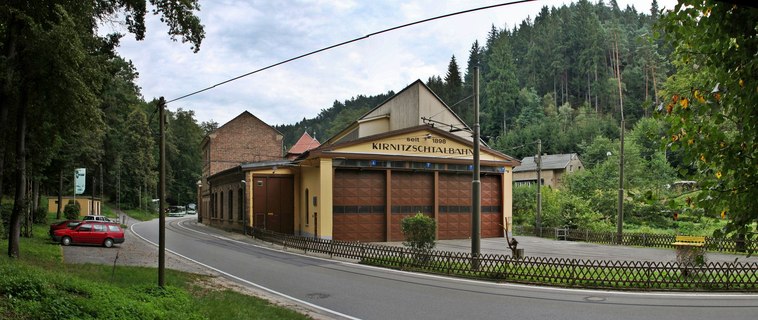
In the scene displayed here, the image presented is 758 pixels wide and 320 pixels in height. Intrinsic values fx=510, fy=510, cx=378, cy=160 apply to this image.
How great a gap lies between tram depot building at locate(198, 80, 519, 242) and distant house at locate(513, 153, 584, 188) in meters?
41.7

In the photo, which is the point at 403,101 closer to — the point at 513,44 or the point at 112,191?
the point at 112,191

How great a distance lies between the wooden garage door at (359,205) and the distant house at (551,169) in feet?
163

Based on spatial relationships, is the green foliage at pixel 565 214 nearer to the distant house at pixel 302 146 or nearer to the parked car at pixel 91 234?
the distant house at pixel 302 146

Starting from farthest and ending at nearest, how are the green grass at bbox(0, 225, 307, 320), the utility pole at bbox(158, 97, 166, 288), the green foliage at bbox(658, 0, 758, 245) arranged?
1. the utility pole at bbox(158, 97, 166, 288)
2. the green grass at bbox(0, 225, 307, 320)
3. the green foliage at bbox(658, 0, 758, 245)

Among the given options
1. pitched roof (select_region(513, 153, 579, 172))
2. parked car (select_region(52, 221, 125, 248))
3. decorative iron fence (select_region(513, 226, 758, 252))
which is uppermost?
pitched roof (select_region(513, 153, 579, 172))

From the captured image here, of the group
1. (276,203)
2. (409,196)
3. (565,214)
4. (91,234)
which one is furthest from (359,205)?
(565,214)

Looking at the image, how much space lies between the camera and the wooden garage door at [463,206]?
3666 centimetres

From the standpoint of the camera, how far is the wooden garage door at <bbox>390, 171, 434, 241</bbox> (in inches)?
1374

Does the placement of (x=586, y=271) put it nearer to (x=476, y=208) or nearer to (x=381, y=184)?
(x=476, y=208)

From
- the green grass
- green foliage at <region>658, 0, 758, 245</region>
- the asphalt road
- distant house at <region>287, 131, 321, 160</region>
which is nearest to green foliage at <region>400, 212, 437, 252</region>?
the asphalt road

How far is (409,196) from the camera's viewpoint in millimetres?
35438

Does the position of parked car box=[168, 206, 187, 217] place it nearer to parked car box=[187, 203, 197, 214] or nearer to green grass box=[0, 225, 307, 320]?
parked car box=[187, 203, 197, 214]

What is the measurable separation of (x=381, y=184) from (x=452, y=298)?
2053 cm

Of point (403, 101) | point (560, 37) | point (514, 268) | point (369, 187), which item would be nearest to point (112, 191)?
point (403, 101)
